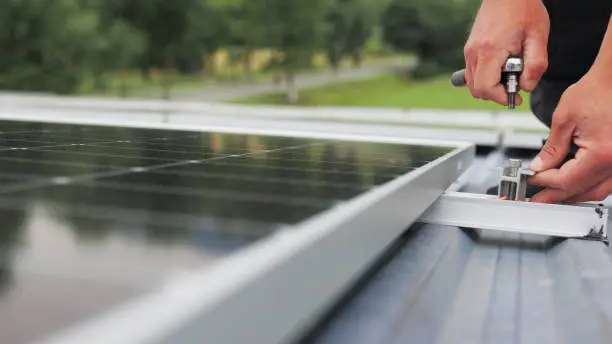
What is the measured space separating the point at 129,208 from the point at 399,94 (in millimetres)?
6872

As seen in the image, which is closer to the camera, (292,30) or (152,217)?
(152,217)

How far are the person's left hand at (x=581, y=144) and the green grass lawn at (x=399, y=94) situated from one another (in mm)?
5048

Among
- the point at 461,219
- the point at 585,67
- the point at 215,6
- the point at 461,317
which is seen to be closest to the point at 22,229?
the point at 461,317

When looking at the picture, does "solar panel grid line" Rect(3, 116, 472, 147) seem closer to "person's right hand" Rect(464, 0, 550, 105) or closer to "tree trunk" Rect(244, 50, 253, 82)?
"person's right hand" Rect(464, 0, 550, 105)

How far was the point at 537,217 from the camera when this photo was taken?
1438mm

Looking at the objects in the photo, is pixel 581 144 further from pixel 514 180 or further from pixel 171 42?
pixel 171 42

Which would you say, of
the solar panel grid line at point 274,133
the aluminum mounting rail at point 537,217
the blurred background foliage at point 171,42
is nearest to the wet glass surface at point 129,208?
the aluminum mounting rail at point 537,217

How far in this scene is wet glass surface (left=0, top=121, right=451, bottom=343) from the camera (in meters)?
0.49

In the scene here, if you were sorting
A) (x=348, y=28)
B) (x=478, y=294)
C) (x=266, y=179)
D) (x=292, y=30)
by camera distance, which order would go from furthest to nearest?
(x=292, y=30) → (x=348, y=28) → (x=478, y=294) → (x=266, y=179)

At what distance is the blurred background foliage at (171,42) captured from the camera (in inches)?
341

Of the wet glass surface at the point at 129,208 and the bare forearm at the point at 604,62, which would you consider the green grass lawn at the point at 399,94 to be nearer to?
the bare forearm at the point at 604,62

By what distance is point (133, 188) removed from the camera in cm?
85

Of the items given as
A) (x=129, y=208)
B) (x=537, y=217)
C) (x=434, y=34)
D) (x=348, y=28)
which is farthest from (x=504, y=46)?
(x=348, y=28)

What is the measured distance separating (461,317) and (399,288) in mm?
142
